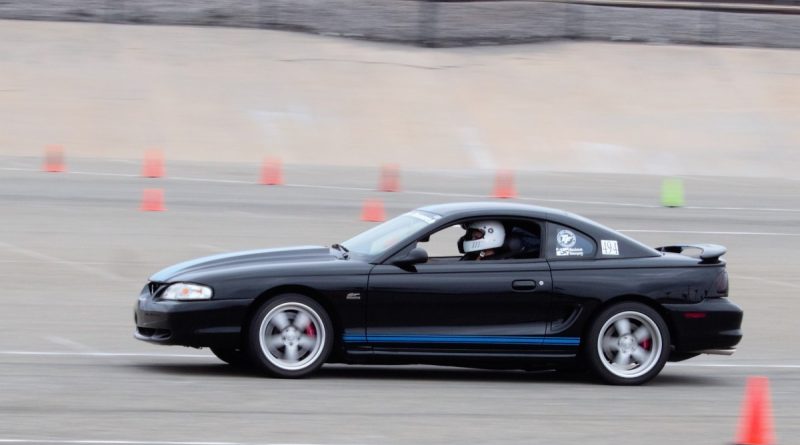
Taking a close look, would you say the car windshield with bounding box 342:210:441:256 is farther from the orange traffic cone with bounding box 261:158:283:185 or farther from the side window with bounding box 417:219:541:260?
the orange traffic cone with bounding box 261:158:283:185

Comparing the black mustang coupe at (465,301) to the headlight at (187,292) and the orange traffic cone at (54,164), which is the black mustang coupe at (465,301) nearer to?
the headlight at (187,292)

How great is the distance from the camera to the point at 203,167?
85.1 feet

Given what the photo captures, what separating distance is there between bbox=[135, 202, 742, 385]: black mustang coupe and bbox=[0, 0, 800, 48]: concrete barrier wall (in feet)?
84.2

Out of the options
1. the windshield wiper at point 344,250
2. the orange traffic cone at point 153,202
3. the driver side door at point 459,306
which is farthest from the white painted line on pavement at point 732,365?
the orange traffic cone at point 153,202

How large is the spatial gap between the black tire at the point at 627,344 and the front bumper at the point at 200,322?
2575mm

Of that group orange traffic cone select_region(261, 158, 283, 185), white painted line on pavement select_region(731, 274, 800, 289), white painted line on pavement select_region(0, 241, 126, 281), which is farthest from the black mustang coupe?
orange traffic cone select_region(261, 158, 283, 185)

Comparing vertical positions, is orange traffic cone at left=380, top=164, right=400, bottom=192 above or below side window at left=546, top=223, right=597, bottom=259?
above

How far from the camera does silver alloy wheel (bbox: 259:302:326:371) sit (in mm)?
9078

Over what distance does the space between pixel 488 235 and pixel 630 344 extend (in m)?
1.33

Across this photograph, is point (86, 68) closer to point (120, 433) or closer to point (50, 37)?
point (50, 37)

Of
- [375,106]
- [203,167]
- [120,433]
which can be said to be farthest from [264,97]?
[120,433]

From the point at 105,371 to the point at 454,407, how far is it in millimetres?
2613

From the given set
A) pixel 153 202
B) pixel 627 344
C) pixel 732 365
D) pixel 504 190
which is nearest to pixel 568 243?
pixel 627 344

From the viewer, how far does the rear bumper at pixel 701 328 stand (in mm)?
9570
